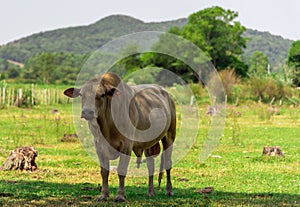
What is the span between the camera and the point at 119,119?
26.4 ft

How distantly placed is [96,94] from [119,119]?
66 cm

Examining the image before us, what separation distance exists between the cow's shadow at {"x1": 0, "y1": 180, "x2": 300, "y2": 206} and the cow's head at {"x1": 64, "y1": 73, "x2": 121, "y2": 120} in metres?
1.38

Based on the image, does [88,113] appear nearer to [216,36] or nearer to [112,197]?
[112,197]

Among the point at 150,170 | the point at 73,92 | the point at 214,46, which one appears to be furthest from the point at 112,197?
the point at 214,46

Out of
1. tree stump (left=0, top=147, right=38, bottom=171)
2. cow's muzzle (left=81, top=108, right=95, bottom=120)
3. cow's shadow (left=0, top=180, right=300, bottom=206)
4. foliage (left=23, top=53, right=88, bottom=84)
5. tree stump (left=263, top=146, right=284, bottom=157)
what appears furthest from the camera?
foliage (left=23, top=53, right=88, bottom=84)

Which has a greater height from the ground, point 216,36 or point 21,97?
point 216,36

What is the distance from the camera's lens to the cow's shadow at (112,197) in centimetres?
790

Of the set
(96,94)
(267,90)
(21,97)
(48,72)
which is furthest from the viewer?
(48,72)

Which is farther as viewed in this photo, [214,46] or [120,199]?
[214,46]

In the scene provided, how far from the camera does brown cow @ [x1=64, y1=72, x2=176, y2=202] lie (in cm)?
765

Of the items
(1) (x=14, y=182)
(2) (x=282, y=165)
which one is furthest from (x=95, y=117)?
(2) (x=282, y=165)

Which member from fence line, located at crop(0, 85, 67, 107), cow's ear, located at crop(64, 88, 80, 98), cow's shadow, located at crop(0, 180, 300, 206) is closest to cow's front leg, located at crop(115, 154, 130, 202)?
cow's shadow, located at crop(0, 180, 300, 206)

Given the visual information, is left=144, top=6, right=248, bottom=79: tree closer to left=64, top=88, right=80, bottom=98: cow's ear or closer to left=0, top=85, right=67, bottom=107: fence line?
left=0, top=85, right=67, bottom=107: fence line

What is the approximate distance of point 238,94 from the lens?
43.2m
